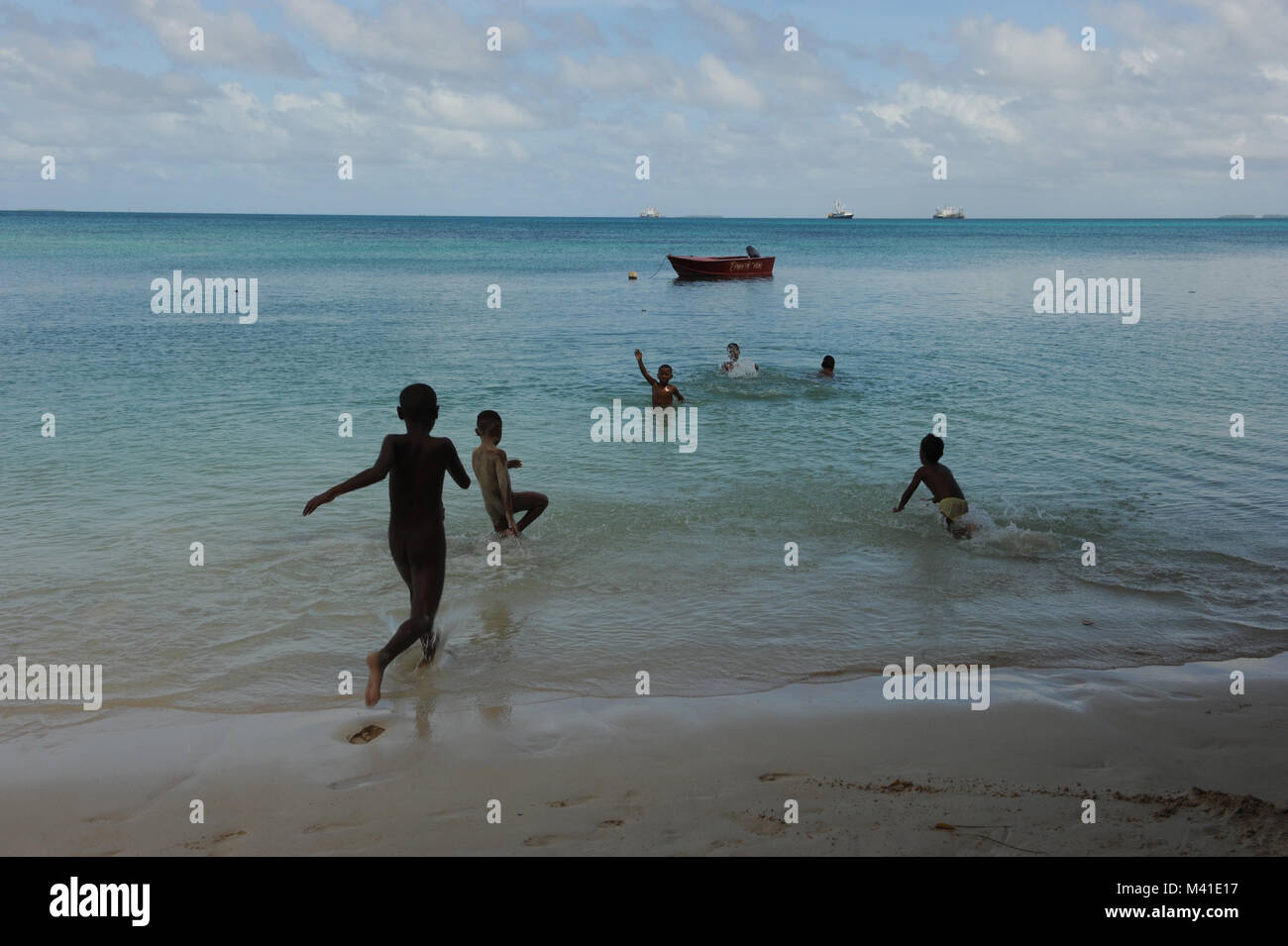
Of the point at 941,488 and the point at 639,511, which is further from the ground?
the point at 941,488

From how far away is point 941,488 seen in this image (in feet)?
31.1

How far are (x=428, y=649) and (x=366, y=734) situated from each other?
1057mm

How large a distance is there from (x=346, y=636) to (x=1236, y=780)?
17.4 feet

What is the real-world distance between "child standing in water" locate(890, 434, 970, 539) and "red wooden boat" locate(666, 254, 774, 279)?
35184mm

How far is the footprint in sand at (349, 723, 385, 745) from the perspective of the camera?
5195 millimetres

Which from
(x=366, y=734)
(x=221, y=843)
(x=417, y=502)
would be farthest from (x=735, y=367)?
(x=221, y=843)

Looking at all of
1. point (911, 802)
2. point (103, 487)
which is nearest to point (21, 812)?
point (911, 802)

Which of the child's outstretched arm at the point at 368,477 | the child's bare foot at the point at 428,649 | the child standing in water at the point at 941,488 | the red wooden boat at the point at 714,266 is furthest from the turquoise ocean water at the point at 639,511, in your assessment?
the red wooden boat at the point at 714,266

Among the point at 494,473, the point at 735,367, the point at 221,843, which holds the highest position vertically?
the point at 735,367

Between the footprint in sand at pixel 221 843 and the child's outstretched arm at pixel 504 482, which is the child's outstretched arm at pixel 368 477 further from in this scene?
the child's outstretched arm at pixel 504 482

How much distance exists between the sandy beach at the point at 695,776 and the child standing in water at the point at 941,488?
3243 mm

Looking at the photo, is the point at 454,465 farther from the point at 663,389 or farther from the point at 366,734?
the point at 663,389

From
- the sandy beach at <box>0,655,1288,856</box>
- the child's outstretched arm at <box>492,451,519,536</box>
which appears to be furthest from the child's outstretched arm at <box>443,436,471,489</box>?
the child's outstretched arm at <box>492,451,519,536</box>
